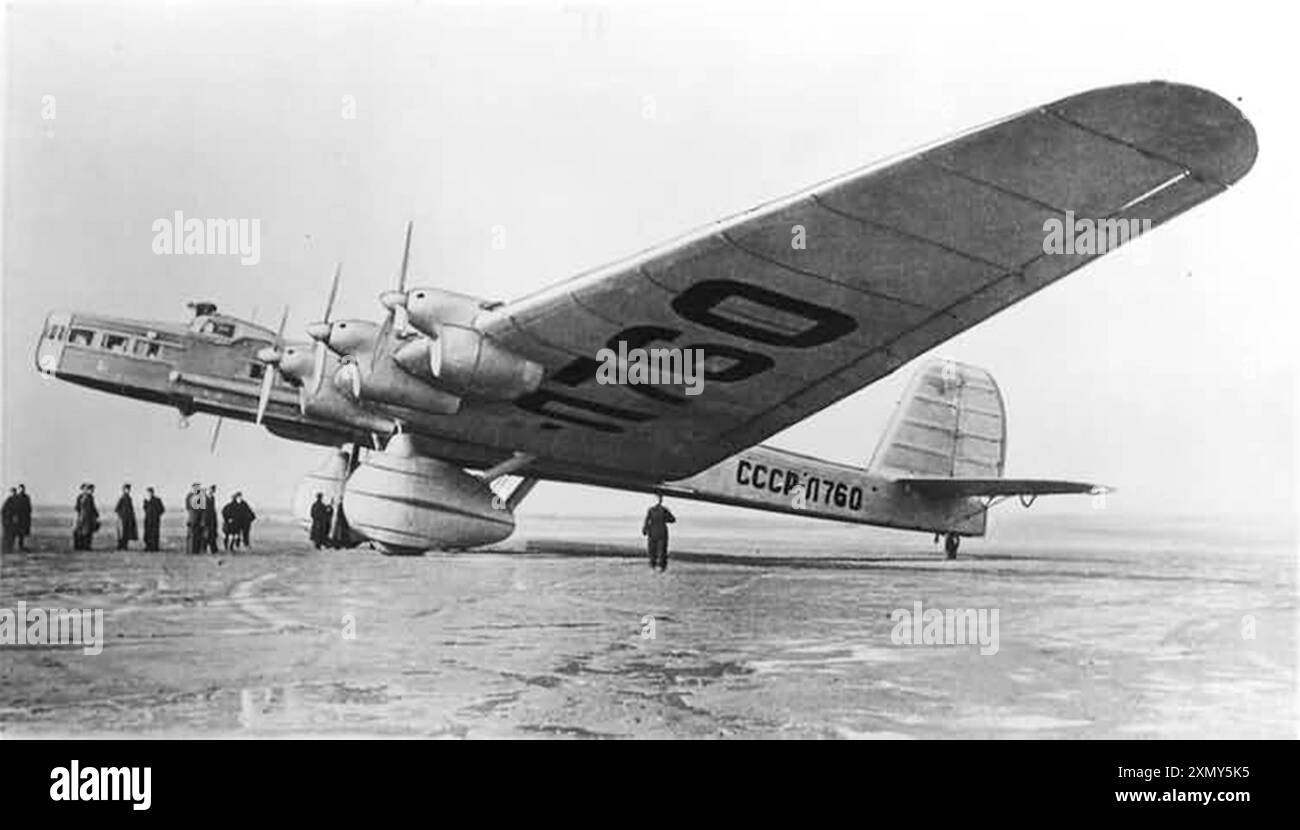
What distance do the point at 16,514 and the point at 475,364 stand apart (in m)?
5.95

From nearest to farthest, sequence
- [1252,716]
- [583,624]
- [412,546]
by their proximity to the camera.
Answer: [1252,716] < [412,546] < [583,624]

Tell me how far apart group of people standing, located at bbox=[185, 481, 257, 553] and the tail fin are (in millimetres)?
9133

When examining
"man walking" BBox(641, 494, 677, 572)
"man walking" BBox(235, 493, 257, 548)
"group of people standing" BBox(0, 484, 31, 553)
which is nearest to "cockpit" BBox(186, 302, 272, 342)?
"man walking" BBox(235, 493, 257, 548)

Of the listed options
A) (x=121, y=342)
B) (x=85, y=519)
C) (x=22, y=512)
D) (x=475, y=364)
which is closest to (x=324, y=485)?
(x=85, y=519)

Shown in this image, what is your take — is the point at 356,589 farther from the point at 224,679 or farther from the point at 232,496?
the point at 232,496

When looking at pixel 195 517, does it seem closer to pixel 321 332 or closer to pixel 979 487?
pixel 321 332

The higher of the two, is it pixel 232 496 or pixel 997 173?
pixel 997 173

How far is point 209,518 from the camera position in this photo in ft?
47.6

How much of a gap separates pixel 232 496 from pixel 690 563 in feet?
23.0

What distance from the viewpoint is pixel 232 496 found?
15766 mm

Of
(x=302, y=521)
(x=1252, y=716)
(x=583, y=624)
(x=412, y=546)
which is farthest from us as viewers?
(x=302, y=521)

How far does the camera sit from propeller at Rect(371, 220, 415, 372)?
302 inches
